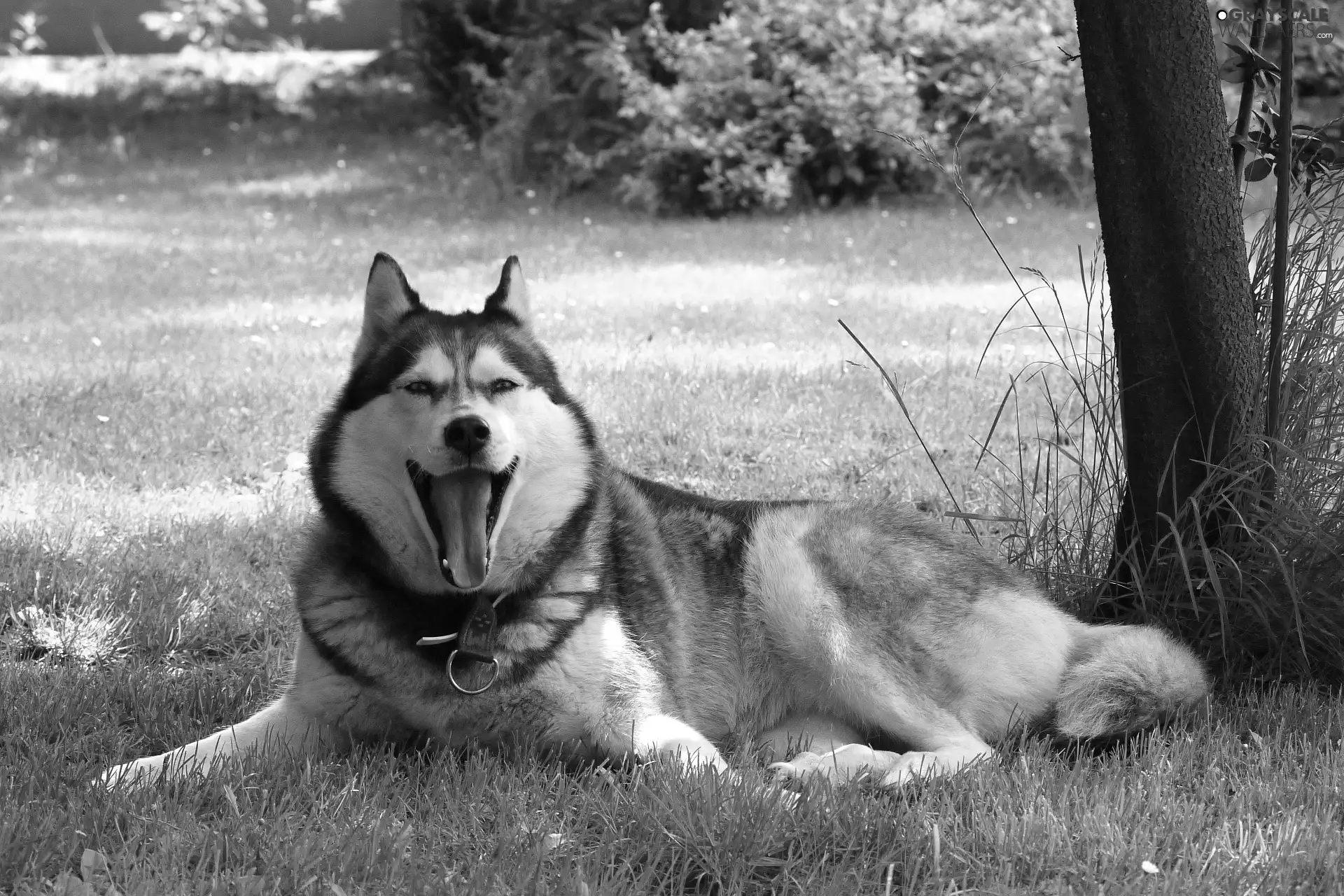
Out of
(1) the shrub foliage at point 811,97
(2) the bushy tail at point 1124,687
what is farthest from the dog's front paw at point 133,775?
(1) the shrub foliage at point 811,97

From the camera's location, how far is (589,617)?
3598mm

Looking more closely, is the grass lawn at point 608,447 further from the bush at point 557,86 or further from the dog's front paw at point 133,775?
the bush at point 557,86

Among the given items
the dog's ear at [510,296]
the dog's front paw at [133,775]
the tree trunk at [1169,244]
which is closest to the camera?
the dog's front paw at [133,775]

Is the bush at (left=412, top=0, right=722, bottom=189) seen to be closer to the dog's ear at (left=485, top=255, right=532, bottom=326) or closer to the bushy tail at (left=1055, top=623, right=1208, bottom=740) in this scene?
the dog's ear at (left=485, top=255, right=532, bottom=326)

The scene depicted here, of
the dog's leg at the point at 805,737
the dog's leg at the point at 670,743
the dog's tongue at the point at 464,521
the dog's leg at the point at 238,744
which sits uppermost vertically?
the dog's tongue at the point at 464,521

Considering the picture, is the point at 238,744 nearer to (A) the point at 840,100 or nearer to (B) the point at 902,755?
(B) the point at 902,755

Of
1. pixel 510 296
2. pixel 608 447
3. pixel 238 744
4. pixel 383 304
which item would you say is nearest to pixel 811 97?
pixel 608 447

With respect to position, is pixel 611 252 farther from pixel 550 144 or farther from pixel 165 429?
pixel 165 429

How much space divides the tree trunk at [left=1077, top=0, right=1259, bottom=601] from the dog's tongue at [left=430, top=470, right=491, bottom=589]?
215 cm

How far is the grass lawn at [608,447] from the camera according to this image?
2.88m

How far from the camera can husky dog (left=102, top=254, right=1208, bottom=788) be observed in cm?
344

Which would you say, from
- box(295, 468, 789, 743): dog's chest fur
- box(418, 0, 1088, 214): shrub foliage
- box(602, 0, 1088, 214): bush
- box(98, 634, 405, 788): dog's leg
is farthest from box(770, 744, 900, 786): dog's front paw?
box(602, 0, 1088, 214): bush

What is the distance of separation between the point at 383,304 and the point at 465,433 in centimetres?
67

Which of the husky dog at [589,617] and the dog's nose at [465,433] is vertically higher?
the dog's nose at [465,433]
